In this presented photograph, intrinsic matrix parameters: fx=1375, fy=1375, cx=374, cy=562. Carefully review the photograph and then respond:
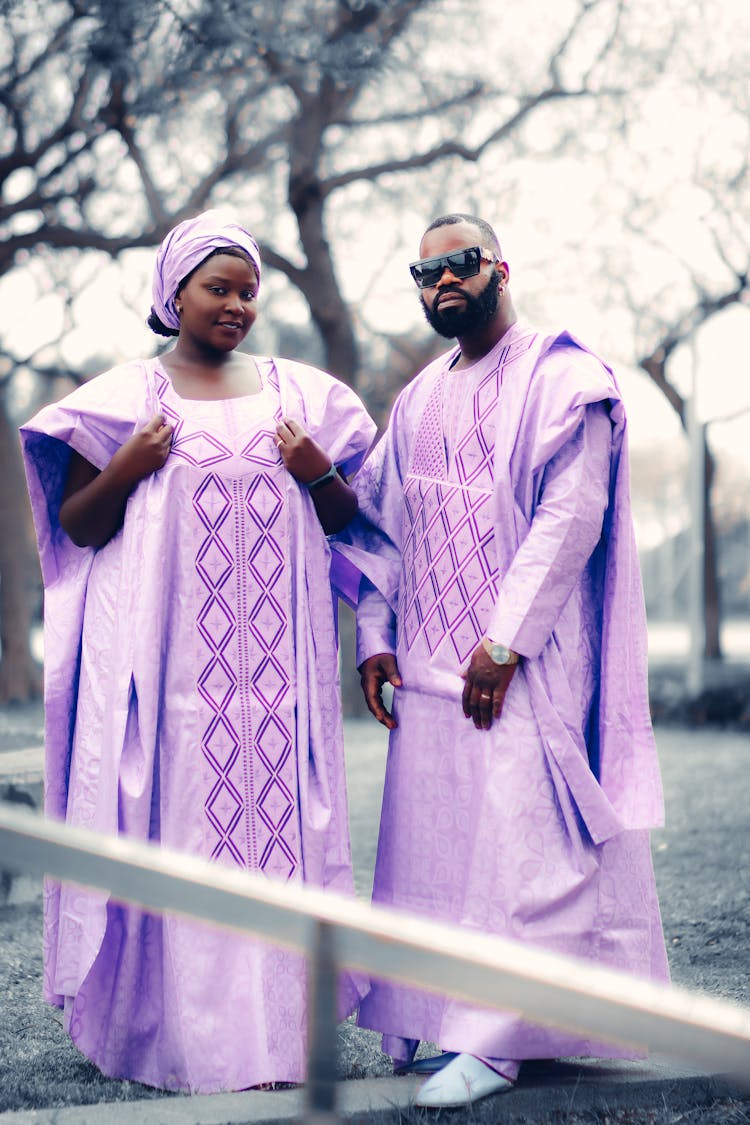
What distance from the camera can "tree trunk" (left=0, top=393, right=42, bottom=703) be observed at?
15.5m

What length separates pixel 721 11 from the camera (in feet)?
40.9

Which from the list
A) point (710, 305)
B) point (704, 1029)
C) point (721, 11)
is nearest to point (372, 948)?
point (704, 1029)

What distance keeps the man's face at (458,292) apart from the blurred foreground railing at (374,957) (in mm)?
2200

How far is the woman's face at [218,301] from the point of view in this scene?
3.35 meters

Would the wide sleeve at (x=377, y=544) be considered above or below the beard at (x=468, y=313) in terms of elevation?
below

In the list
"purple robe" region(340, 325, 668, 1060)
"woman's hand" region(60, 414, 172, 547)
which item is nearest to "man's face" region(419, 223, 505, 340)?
"purple robe" region(340, 325, 668, 1060)

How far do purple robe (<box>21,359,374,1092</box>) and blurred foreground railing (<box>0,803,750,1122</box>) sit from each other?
5.94 feet

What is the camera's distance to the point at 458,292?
132 inches

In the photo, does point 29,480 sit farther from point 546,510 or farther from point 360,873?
point 360,873

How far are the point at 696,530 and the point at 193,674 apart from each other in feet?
48.4

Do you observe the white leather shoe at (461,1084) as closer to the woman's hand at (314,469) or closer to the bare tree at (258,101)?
the woman's hand at (314,469)

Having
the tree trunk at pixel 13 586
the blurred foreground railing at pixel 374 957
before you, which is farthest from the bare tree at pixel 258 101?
the blurred foreground railing at pixel 374 957

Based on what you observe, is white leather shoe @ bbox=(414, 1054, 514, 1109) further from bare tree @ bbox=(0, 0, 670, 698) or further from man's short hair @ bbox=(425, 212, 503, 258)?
bare tree @ bbox=(0, 0, 670, 698)

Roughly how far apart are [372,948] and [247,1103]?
1.91 metres
